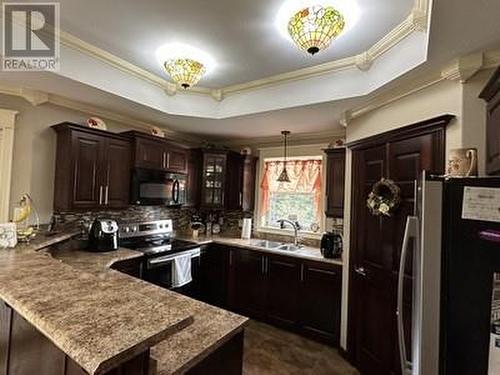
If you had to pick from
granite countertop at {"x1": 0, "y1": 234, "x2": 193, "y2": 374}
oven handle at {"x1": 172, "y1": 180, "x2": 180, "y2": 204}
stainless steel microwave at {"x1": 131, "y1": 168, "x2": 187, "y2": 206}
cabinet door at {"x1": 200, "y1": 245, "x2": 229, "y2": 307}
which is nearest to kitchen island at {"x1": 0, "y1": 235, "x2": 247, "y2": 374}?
granite countertop at {"x1": 0, "y1": 234, "x2": 193, "y2": 374}

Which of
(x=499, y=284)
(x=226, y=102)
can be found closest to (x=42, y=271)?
(x=499, y=284)

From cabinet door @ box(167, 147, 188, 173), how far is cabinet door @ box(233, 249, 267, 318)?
137 cm

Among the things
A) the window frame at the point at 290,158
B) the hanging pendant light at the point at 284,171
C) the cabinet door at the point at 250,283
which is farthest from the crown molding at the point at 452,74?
the cabinet door at the point at 250,283

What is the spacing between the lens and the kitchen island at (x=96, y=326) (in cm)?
71

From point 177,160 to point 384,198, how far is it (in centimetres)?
263

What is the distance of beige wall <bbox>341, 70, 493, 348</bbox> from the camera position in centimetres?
168

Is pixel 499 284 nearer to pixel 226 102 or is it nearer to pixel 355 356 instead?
pixel 355 356

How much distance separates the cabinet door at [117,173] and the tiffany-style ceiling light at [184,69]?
3.99ft

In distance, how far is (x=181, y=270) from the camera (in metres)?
3.26

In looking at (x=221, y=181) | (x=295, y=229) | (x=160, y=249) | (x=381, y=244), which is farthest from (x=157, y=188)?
(x=381, y=244)

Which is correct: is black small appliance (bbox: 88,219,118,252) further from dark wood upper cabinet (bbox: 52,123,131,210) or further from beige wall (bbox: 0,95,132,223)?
beige wall (bbox: 0,95,132,223)

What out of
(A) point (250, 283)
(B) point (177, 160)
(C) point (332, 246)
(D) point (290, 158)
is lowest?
(A) point (250, 283)

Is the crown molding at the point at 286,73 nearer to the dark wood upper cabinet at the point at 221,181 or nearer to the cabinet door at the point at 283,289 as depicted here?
the dark wood upper cabinet at the point at 221,181

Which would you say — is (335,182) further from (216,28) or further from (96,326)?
(96,326)
